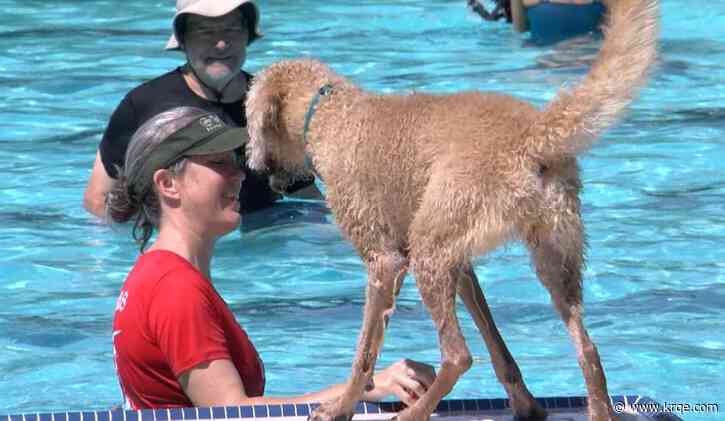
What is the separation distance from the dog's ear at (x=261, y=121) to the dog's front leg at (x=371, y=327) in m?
0.72

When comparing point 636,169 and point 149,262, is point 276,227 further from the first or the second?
point 149,262

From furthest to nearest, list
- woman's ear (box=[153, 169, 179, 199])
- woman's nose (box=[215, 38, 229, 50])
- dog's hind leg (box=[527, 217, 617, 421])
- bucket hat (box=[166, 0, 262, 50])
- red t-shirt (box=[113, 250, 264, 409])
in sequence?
1. woman's nose (box=[215, 38, 229, 50])
2. bucket hat (box=[166, 0, 262, 50])
3. woman's ear (box=[153, 169, 179, 199])
4. dog's hind leg (box=[527, 217, 617, 421])
5. red t-shirt (box=[113, 250, 264, 409])

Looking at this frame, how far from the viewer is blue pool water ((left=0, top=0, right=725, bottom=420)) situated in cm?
624

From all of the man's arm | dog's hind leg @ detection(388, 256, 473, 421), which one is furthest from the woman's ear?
the man's arm

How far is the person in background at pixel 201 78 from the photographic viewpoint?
6.74 meters

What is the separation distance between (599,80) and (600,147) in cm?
574

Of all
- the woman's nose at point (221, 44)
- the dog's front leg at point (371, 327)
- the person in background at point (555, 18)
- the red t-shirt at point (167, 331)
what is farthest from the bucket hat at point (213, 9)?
the person in background at point (555, 18)

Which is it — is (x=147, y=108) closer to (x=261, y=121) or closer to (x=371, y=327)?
(x=261, y=121)

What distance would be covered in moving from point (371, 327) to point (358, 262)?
3.49m

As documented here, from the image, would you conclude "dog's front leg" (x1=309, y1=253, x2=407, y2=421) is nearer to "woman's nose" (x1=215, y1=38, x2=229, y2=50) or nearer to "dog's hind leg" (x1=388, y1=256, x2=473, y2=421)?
"dog's hind leg" (x1=388, y1=256, x2=473, y2=421)

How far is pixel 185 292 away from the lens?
12.2 ft

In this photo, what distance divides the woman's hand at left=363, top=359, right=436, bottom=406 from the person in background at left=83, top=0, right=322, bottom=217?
2.73 metres

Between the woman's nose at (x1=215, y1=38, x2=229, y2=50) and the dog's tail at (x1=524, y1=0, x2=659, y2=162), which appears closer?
the dog's tail at (x1=524, y1=0, x2=659, y2=162)

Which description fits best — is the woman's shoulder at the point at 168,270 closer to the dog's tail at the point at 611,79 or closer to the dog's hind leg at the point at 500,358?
the dog's hind leg at the point at 500,358
